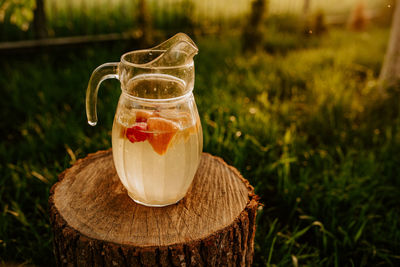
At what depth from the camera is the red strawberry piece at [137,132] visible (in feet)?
4.07

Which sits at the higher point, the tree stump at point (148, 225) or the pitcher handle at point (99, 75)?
the pitcher handle at point (99, 75)

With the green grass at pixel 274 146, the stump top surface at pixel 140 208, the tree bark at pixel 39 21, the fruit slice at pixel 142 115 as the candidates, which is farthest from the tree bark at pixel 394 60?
the tree bark at pixel 39 21

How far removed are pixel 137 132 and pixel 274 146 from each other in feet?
5.25

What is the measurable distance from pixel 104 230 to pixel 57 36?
4146 millimetres

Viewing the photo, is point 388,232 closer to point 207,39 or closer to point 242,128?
point 242,128

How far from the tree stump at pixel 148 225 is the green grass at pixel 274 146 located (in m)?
0.55

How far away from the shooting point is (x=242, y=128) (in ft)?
8.91

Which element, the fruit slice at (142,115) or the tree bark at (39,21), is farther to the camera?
the tree bark at (39,21)

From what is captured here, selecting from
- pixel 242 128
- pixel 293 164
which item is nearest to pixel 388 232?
pixel 293 164

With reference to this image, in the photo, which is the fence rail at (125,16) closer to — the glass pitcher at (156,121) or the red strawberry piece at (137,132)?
the glass pitcher at (156,121)

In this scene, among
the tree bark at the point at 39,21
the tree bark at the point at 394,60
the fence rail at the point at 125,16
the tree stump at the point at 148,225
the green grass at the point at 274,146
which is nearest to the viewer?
the tree stump at the point at 148,225

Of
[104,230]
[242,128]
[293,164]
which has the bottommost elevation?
[293,164]

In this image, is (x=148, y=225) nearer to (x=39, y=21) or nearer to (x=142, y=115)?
(x=142, y=115)

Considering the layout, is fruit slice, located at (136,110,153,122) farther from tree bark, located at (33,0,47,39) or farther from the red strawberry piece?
tree bark, located at (33,0,47,39)
